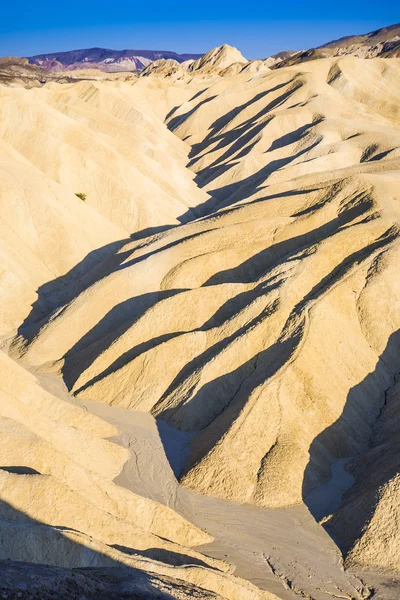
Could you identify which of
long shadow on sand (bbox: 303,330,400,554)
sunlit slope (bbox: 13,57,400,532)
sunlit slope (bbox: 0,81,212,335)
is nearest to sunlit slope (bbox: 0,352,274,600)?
sunlit slope (bbox: 13,57,400,532)

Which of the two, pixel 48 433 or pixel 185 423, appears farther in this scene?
pixel 185 423

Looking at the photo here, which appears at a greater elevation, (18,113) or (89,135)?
(18,113)

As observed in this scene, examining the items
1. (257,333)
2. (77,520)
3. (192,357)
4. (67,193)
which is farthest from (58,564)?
(67,193)

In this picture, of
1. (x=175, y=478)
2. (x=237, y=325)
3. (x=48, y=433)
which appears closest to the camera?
(x=48, y=433)

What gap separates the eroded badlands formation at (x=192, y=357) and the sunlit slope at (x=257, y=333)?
0.24 feet

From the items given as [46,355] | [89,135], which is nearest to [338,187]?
[46,355]

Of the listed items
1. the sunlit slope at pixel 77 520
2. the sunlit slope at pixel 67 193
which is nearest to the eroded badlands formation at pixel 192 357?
the sunlit slope at pixel 77 520

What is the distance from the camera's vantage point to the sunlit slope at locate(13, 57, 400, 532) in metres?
21.6

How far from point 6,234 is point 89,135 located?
16591 millimetres

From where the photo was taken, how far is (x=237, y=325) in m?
26.2

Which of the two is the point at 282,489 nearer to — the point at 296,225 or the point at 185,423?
the point at 185,423

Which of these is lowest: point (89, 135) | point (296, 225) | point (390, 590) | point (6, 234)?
point (390, 590)

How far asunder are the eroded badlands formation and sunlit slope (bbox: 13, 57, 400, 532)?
0.07m

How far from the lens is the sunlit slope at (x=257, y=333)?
21609 millimetres
